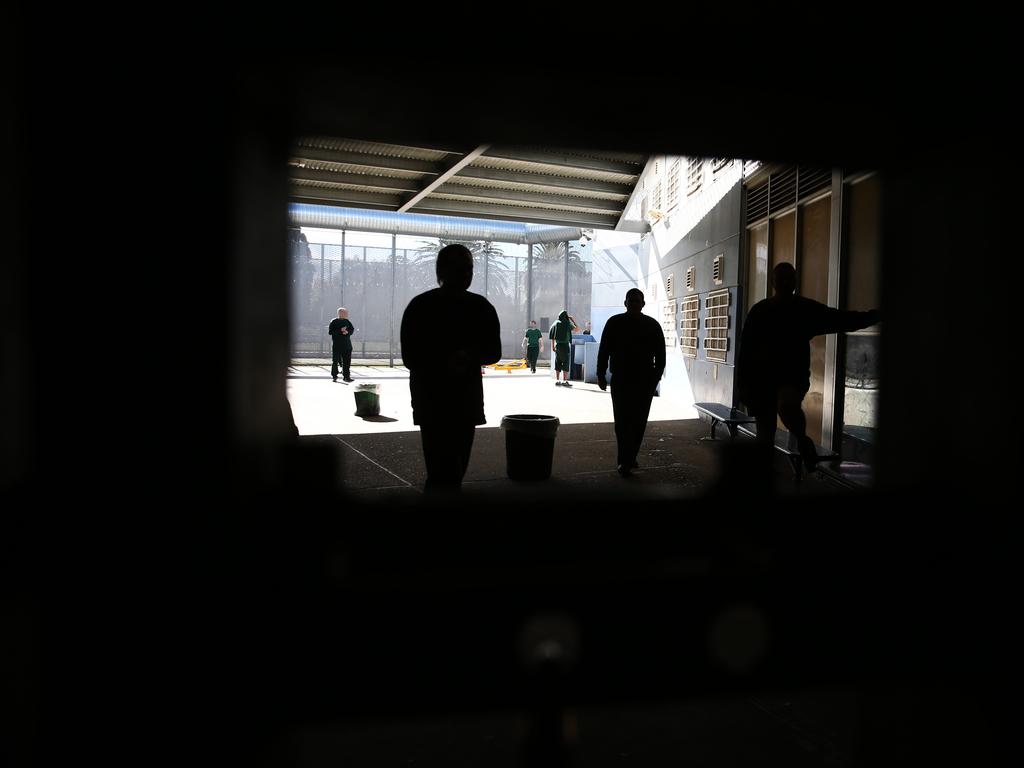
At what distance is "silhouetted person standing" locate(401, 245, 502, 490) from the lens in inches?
151

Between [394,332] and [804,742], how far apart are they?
850 inches

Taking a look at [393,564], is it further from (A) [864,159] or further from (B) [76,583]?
(A) [864,159]

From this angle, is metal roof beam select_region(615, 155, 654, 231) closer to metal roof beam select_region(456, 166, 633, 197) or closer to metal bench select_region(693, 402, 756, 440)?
metal roof beam select_region(456, 166, 633, 197)

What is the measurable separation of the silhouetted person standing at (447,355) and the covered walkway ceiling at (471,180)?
4.44 m

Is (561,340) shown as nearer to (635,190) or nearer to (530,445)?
(635,190)

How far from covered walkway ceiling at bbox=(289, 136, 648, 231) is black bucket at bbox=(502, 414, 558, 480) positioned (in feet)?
12.7

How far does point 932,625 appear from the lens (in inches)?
52.2

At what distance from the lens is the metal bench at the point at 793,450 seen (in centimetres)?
537

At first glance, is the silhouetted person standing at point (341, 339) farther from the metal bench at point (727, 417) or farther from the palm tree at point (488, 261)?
the palm tree at point (488, 261)

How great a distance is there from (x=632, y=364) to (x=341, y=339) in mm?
10054

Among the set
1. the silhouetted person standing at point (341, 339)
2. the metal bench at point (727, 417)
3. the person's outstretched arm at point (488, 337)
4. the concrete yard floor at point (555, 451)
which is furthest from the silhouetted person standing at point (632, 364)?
the silhouetted person standing at point (341, 339)

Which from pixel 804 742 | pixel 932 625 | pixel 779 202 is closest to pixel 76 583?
pixel 932 625

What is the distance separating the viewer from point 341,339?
14602 mm

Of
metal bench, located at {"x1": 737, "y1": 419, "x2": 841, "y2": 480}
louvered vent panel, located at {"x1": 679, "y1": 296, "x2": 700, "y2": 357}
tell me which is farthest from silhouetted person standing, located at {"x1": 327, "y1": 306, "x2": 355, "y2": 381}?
metal bench, located at {"x1": 737, "y1": 419, "x2": 841, "y2": 480}
